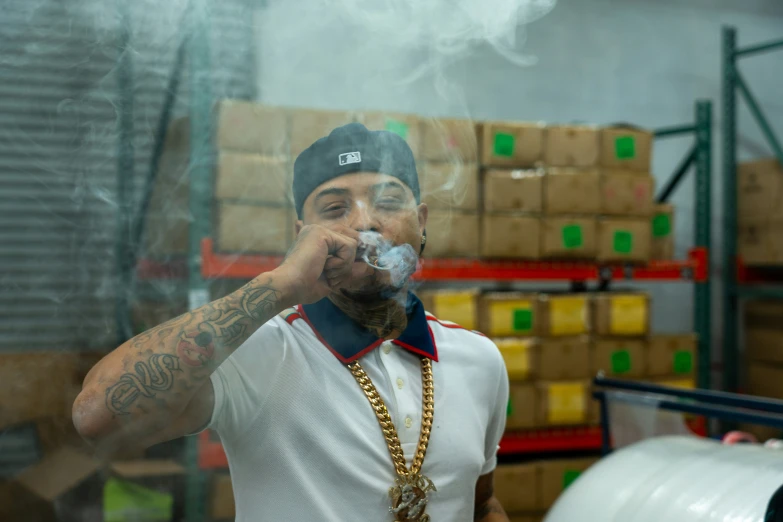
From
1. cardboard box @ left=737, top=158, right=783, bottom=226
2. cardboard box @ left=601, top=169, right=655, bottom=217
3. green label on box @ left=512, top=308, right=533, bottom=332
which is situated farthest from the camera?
cardboard box @ left=737, top=158, right=783, bottom=226

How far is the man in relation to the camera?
747 mm

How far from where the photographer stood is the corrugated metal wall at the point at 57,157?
93 cm

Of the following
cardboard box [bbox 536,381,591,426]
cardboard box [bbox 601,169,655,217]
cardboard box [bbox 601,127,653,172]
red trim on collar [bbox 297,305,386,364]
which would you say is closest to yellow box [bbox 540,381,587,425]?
cardboard box [bbox 536,381,591,426]

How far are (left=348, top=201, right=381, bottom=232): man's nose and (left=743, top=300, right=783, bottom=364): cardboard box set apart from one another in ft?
12.7

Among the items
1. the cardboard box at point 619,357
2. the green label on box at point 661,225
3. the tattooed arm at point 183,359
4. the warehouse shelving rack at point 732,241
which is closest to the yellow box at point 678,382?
the cardboard box at point 619,357

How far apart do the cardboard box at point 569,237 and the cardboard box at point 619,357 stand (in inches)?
16.4

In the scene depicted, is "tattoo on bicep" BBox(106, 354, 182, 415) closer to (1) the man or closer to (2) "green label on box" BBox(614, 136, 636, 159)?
(1) the man

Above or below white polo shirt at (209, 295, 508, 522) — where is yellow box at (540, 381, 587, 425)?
below

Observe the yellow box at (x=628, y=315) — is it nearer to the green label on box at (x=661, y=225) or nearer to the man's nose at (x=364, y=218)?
the green label on box at (x=661, y=225)

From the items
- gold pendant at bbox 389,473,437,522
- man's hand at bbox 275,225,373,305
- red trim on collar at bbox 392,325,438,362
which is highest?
man's hand at bbox 275,225,373,305

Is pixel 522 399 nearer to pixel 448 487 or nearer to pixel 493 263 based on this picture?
pixel 493 263

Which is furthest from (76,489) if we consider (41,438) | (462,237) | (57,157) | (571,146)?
(571,146)

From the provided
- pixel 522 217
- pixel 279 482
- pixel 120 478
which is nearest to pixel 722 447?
pixel 279 482

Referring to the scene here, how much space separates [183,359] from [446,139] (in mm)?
674
